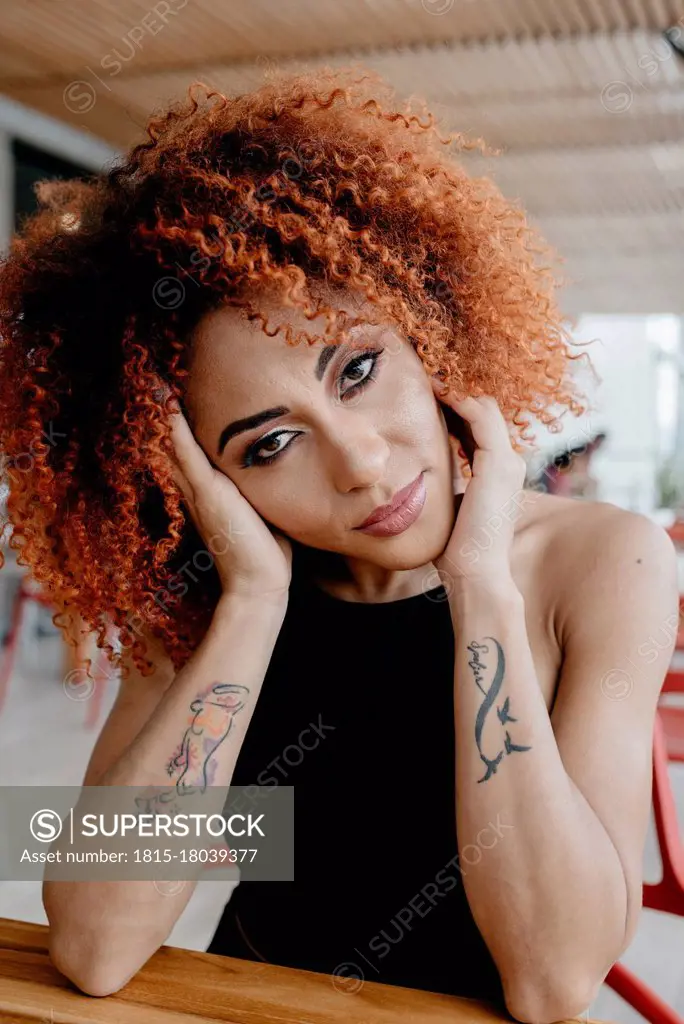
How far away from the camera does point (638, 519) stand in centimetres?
109

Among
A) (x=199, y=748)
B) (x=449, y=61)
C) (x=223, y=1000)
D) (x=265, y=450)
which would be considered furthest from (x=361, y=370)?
(x=449, y=61)

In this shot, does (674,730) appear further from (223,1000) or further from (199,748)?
(223,1000)

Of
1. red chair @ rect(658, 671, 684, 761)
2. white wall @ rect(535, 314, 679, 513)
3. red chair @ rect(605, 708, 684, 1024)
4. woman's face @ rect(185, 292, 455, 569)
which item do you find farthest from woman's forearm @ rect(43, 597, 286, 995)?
white wall @ rect(535, 314, 679, 513)

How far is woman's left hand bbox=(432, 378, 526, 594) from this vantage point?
987mm

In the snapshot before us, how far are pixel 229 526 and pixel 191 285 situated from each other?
279mm

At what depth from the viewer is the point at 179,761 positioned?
1.01m

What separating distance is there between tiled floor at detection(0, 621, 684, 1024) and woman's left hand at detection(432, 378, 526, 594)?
1.68m

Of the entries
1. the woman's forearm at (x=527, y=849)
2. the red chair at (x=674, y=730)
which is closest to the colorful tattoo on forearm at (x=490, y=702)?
the woman's forearm at (x=527, y=849)

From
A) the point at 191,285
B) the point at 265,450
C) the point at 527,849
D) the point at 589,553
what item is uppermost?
the point at 191,285

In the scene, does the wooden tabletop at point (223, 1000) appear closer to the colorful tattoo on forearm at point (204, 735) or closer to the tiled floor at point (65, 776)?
the colorful tattoo on forearm at point (204, 735)

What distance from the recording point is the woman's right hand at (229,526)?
1.09 meters

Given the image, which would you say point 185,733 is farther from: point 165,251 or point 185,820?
point 165,251

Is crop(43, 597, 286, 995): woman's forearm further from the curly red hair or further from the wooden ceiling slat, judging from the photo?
the wooden ceiling slat

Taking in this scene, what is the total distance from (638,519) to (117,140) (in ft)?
19.6
